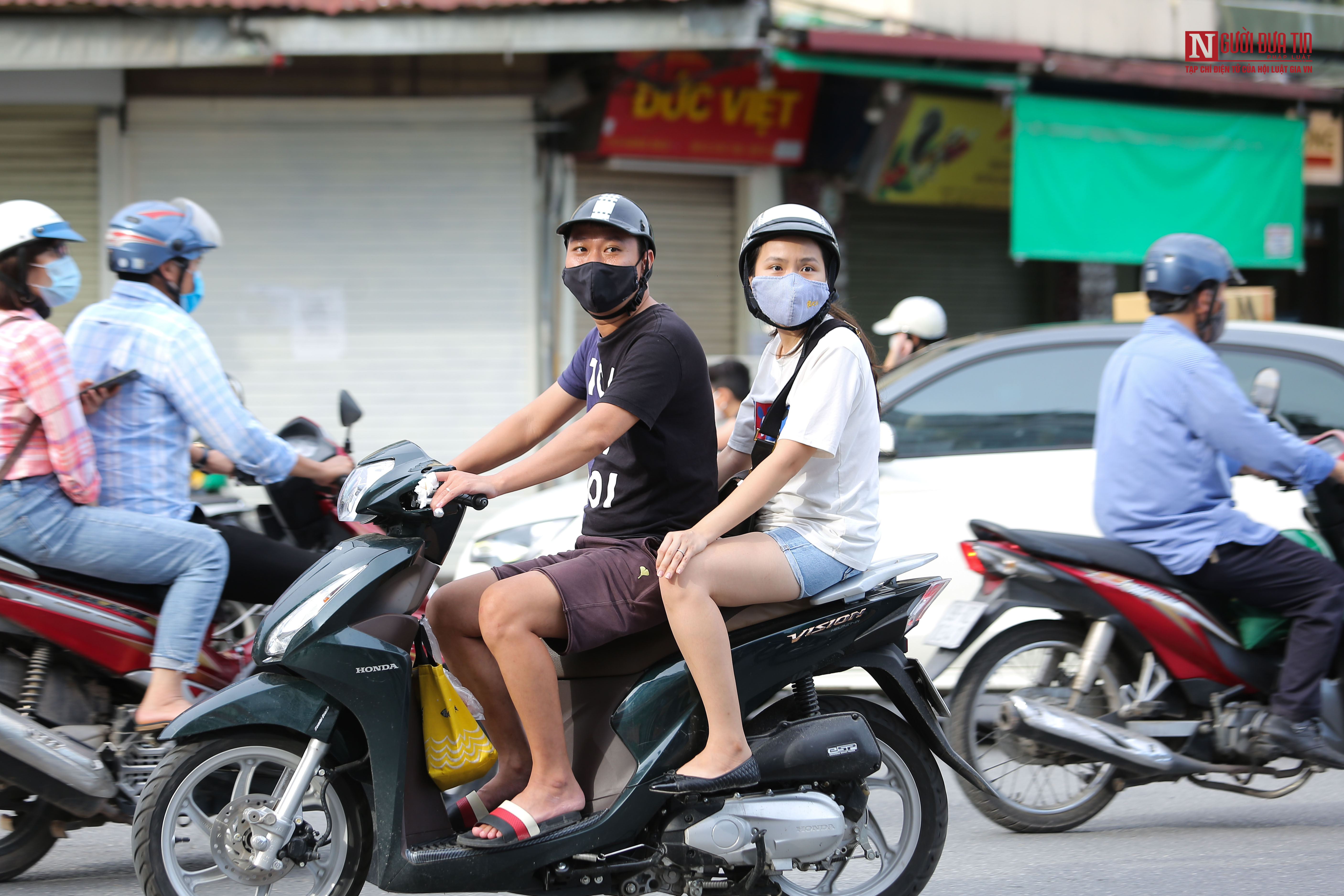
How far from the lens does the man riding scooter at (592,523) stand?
3.31 m

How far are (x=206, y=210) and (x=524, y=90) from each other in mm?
2666

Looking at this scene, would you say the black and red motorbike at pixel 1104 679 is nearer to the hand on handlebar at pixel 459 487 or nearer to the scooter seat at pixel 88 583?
the hand on handlebar at pixel 459 487

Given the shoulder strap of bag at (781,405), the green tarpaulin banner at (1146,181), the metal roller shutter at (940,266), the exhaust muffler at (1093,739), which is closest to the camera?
the shoulder strap of bag at (781,405)

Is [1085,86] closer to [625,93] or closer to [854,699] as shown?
[625,93]

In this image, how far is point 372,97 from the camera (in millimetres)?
10602

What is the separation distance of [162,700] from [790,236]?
219cm

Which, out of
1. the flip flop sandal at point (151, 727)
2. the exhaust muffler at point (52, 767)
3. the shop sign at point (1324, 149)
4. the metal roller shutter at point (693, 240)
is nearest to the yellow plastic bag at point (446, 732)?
the flip flop sandal at point (151, 727)

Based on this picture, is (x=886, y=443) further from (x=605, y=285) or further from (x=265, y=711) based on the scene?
(x=265, y=711)

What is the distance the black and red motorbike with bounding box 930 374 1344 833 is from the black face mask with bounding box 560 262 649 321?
5.55 ft

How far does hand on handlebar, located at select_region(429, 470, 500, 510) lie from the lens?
3.19 m

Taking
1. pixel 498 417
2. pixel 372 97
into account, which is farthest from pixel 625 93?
pixel 498 417

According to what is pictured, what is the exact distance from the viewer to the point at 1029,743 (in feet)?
14.3

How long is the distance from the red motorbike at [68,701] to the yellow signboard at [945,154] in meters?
8.38

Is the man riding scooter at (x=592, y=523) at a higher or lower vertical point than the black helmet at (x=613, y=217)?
lower
